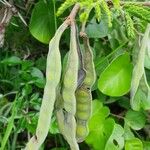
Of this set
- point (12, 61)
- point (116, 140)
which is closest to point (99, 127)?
point (116, 140)

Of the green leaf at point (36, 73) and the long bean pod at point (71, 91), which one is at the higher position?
the long bean pod at point (71, 91)

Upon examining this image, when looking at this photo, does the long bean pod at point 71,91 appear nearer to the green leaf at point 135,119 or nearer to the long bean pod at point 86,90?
the long bean pod at point 86,90

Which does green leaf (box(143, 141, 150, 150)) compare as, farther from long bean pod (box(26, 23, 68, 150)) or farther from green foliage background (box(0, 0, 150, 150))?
long bean pod (box(26, 23, 68, 150))

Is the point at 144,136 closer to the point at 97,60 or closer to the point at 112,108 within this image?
the point at 112,108

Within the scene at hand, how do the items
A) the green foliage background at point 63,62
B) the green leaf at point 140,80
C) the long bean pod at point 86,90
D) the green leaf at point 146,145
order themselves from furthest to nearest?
the green leaf at point 146,145 < the green foliage background at point 63,62 < the green leaf at point 140,80 < the long bean pod at point 86,90

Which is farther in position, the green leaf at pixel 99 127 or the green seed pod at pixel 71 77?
the green leaf at pixel 99 127

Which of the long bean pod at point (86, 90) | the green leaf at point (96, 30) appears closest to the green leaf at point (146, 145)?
the green leaf at point (96, 30)
